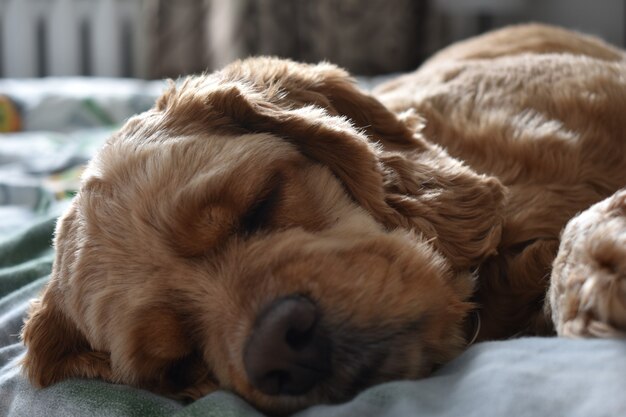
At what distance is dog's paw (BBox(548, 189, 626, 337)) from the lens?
110 centimetres

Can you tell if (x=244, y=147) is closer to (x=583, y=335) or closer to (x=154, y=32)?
(x=583, y=335)

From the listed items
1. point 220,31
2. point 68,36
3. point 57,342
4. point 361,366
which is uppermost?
point 361,366

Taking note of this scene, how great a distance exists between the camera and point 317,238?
4.37 ft

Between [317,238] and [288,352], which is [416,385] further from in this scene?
[317,238]

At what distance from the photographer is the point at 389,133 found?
168 centimetres

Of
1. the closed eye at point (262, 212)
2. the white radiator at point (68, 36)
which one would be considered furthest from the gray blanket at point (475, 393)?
the white radiator at point (68, 36)

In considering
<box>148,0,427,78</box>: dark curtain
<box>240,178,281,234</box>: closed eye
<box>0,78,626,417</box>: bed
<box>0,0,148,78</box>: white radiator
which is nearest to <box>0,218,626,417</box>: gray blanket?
<box>0,78,626,417</box>: bed

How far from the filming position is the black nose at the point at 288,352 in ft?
3.67

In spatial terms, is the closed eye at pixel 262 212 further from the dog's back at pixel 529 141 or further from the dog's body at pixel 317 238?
the dog's back at pixel 529 141

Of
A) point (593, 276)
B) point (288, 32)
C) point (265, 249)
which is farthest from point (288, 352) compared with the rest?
point (288, 32)

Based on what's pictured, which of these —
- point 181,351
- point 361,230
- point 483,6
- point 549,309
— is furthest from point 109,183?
point 483,6

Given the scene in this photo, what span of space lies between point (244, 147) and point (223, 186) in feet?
0.45

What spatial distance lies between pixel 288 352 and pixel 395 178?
0.56 m

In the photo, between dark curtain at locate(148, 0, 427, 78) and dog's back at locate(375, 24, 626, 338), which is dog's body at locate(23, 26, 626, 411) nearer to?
dog's back at locate(375, 24, 626, 338)
